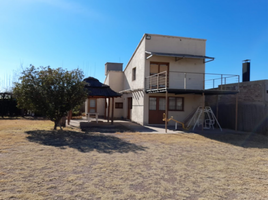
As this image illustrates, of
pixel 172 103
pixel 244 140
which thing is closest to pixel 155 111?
pixel 172 103

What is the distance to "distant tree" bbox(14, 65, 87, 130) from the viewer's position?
11180mm

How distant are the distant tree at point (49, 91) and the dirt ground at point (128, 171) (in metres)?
2.81

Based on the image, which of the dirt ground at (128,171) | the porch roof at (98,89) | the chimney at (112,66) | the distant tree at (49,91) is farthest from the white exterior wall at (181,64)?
the chimney at (112,66)

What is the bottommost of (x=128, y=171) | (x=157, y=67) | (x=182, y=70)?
(x=128, y=171)

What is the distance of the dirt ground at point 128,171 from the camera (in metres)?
4.36

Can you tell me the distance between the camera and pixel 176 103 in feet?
54.8

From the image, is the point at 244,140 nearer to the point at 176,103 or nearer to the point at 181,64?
the point at 176,103

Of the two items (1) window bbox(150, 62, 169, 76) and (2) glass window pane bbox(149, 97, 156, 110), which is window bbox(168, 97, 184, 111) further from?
(1) window bbox(150, 62, 169, 76)

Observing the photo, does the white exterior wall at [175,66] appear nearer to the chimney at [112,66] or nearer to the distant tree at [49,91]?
the distant tree at [49,91]

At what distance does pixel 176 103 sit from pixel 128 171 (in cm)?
1158

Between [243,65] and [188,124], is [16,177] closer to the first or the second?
[188,124]

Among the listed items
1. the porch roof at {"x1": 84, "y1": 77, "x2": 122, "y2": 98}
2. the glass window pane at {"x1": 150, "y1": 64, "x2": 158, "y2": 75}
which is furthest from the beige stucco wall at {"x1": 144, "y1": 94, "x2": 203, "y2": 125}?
the porch roof at {"x1": 84, "y1": 77, "x2": 122, "y2": 98}

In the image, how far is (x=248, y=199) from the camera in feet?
13.8

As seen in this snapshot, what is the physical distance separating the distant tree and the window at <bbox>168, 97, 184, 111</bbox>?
700 cm
